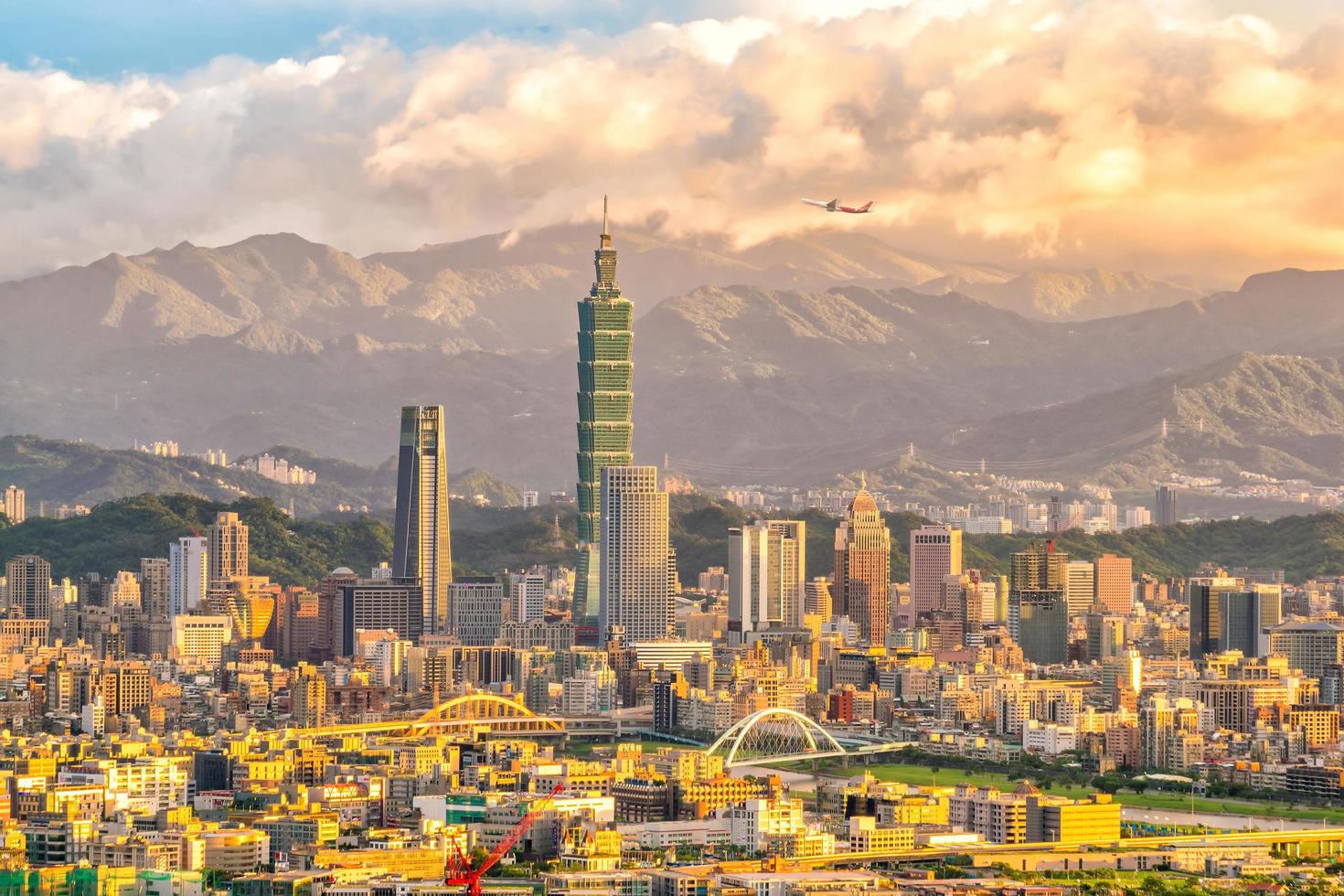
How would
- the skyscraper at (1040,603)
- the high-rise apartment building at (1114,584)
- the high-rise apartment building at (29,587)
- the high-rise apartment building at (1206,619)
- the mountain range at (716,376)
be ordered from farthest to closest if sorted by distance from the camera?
the mountain range at (716,376) → the high-rise apartment building at (1114,584) → the high-rise apartment building at (29,587) → the skyscraper at (1040,603) → the high-rise apartment building at (1206,619)

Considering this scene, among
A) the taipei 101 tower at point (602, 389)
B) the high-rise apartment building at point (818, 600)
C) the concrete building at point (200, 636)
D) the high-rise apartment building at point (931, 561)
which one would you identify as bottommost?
the concrete building at point (200, 636)

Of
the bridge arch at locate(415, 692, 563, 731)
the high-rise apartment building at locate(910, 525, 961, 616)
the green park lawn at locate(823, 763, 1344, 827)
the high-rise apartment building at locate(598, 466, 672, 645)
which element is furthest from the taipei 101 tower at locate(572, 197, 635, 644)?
the green park lawn at locate(823, 763, 1344, 827)

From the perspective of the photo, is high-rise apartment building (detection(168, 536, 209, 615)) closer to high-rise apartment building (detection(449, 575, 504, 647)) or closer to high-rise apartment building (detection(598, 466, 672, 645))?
high-rise apartment building (detection(449, 575, 504, 647))

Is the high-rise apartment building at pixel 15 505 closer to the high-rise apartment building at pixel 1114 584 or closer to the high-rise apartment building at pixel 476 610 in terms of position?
the high-rise apartment building at pixel 476 610

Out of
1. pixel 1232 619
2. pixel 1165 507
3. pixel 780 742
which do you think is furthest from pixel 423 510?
pixel 1165 507

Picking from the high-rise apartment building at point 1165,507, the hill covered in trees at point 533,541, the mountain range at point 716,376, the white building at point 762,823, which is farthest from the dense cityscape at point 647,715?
the mountain range at point 716,376

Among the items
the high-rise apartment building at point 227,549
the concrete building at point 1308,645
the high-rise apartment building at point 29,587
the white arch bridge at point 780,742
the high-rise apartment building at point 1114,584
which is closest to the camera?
A: the white arch bridge at point 780,742
